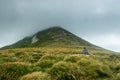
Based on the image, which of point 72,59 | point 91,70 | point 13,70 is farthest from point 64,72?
point 72,59

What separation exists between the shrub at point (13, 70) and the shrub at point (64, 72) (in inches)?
83.1

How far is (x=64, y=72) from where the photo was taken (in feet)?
66.6

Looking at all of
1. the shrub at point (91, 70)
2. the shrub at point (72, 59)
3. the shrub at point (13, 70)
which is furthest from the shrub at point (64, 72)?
the shrub at point (72, 59)

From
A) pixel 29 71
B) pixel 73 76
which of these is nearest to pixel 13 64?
pixel 29 71

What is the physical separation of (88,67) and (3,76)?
580cm

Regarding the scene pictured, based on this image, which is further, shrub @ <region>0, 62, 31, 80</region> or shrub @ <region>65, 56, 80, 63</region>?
shrub @ <region>65, 56, 80, 63</region>

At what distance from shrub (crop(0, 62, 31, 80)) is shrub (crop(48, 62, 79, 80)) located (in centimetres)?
211

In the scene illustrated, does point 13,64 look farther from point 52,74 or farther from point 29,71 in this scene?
point 52,74

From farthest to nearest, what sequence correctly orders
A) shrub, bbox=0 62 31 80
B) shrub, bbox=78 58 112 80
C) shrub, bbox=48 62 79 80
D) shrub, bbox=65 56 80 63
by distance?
shrub, bbox=65 56 80 63 → shrub, bbox=78 58 112 80 → shrub, bbox=0 62 31 80 → shrub, bbox=48 62 79 80

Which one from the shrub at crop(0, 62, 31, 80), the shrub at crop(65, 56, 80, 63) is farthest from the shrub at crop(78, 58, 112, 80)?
the shrub at crop(0, 62, 31, 80)

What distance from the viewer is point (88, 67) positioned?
73.7 feet

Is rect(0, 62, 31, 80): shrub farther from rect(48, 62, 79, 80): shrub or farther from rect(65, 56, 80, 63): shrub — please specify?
rect(65, 56, 80, 63): shrub

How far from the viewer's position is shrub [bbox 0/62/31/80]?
2081 centimetres

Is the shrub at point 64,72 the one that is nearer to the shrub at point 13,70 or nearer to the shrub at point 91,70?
the shrub at point 91,70
